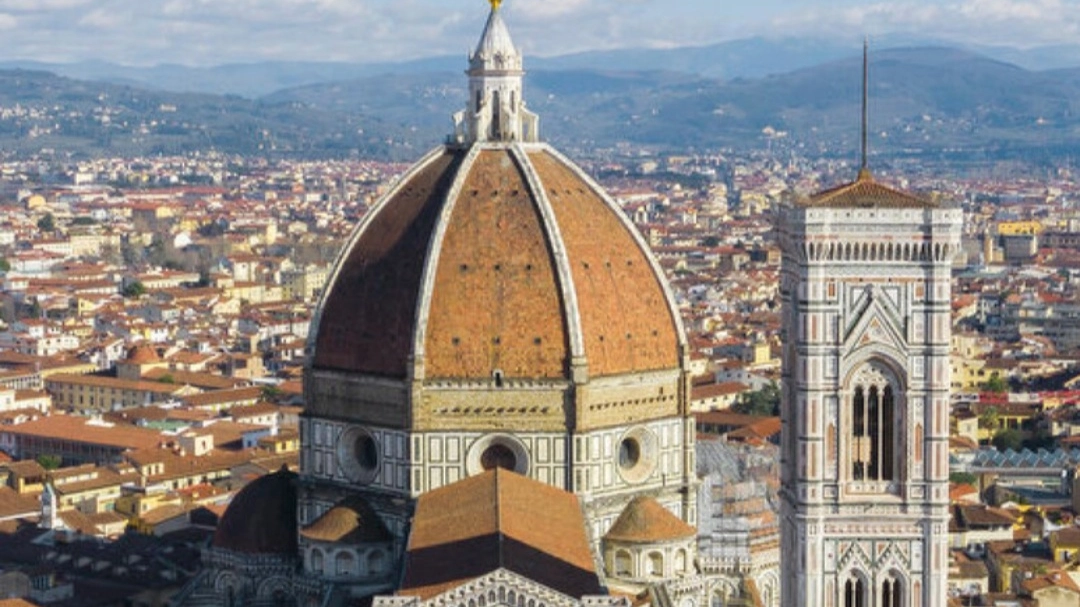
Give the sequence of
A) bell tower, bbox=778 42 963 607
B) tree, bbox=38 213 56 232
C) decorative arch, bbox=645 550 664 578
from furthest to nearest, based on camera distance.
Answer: tree, bbox=38 213 56 232, decorative arch, bbox=645 550 664 578, bell tower, bbox=778 42 963 607

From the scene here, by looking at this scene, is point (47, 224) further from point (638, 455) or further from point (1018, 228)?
point (638, 455)

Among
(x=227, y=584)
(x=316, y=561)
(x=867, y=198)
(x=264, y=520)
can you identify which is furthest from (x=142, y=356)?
(x=867, y=198)

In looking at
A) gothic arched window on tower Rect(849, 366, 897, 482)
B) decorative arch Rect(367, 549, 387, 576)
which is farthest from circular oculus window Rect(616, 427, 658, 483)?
gothic arched window on tower Rect(849, 366, 897, 482)

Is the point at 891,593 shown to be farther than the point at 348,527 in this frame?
No

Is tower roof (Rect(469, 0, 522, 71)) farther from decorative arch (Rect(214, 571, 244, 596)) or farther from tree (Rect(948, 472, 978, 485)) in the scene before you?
tree (Rect(948, 472, 978, 485))

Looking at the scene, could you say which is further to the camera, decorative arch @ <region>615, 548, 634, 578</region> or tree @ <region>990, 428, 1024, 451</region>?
tree @ <region>990, 428, 1024, 451</region>

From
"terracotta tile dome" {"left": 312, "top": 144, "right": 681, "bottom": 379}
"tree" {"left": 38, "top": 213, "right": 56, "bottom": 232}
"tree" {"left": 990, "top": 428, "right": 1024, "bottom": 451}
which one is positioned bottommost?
"tree" {"left": 990, "top": 428, "right": 1024, "bottom": 451}
